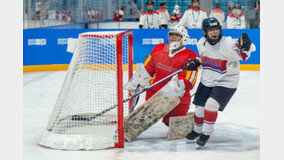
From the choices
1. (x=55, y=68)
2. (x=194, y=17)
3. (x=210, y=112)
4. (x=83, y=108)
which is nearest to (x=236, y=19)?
(x=194, y=17)

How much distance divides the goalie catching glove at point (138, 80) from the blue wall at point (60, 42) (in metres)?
4.95

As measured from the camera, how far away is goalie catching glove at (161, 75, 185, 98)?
4.00m

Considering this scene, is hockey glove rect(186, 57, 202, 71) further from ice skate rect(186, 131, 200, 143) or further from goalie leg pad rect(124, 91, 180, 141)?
ice skate rect(186, 131, 200, 143)

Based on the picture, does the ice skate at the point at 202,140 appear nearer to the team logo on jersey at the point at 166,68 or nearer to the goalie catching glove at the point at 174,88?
the goalie catching glove at the point at 174,88

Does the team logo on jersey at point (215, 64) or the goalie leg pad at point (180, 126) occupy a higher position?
the team logo on jersey at point (215, 64)

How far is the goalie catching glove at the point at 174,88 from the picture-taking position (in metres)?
4.00

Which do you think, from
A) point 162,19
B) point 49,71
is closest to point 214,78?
point 49,71

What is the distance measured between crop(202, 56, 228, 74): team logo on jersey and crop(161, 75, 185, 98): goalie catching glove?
0.96ft

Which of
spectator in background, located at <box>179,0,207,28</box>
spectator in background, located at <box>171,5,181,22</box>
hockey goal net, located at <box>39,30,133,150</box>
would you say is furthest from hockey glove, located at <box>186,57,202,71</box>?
spectator in background, located at <box>171,5,181,22</box>

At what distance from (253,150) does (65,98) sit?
172 cm

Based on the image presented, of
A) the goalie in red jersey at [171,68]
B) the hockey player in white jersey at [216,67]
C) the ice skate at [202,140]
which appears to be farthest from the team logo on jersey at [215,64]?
the ice skate at [202,140]

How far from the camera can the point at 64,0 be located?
12.3 meters

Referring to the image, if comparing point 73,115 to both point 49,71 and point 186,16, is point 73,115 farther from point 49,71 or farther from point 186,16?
point 186,16

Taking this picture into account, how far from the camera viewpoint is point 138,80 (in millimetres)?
4383
